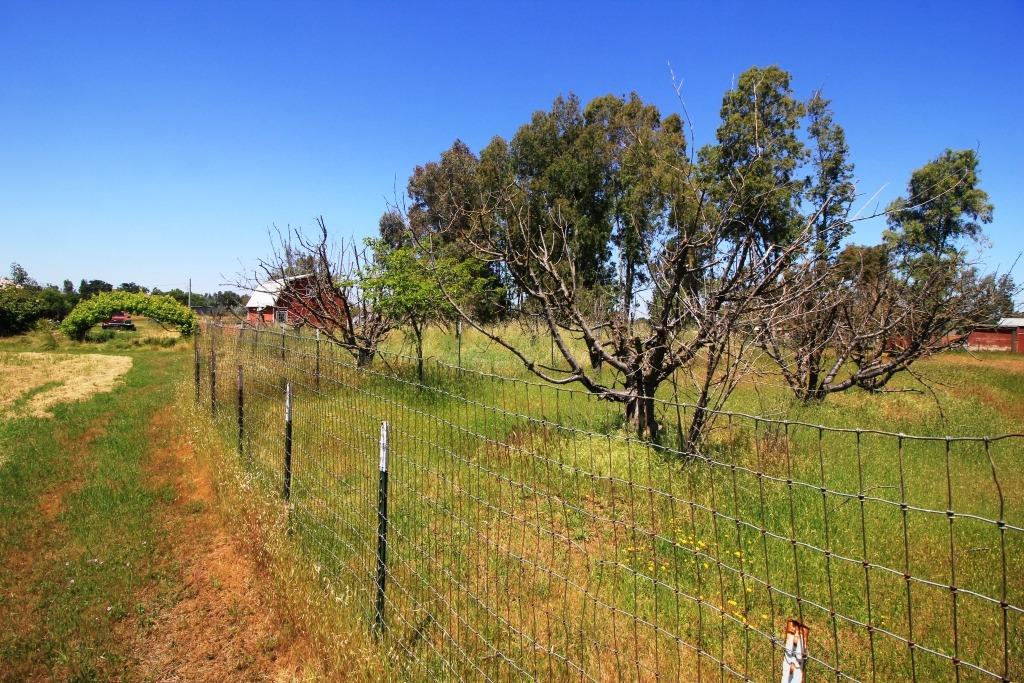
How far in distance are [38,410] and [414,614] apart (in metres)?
9.98

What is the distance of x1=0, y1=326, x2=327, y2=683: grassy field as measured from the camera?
11.0 ft

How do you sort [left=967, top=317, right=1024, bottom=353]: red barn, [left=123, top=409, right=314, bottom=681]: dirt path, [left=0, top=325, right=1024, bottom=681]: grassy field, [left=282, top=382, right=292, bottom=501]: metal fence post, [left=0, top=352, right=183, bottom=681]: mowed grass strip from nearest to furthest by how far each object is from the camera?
[left=0, top=325, right=1024, bottom=681]: grassy field < [left=123, top=409, right=314, bottom=681]: dirt path < [left=0, top=352, right=183, bottom=681]: mowed grass strip < [left=282, top=382, right=292, bottom=501]: metal fence post < [left=967, top=317, right=1024, bottom=353]: red barn

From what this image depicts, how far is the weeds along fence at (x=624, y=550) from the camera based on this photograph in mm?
2686

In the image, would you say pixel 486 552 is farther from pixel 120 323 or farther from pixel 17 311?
pixel 120 323

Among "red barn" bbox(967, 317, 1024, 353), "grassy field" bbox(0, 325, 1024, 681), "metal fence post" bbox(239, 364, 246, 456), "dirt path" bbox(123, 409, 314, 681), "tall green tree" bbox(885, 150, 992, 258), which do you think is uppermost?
"tall green tree" bbox(885, 150, 992, 258)

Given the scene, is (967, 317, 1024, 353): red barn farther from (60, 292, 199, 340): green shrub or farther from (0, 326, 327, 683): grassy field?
(60, 292, 199, 340): green shrub

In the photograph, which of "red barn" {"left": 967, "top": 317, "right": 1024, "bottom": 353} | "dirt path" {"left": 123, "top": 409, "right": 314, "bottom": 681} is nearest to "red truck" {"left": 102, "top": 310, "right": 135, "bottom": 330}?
"dirt path" {"left": 123, "top": 409, "right": 314, "bottom": 681}

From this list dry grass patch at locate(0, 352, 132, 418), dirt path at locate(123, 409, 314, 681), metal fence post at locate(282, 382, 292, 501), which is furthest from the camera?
dry grass patch at locate(0, 352, 132, 418)

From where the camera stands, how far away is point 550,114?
24.1m

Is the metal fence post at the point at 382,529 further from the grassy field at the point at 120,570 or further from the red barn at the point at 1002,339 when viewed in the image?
the red barn at the point at 1002,339

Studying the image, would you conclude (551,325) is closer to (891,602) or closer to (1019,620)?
(891,602)

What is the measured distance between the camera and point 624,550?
3639 mm

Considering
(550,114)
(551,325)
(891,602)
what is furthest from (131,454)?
(550,114)

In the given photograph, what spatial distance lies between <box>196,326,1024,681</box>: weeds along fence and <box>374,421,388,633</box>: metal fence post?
16 millimetres
